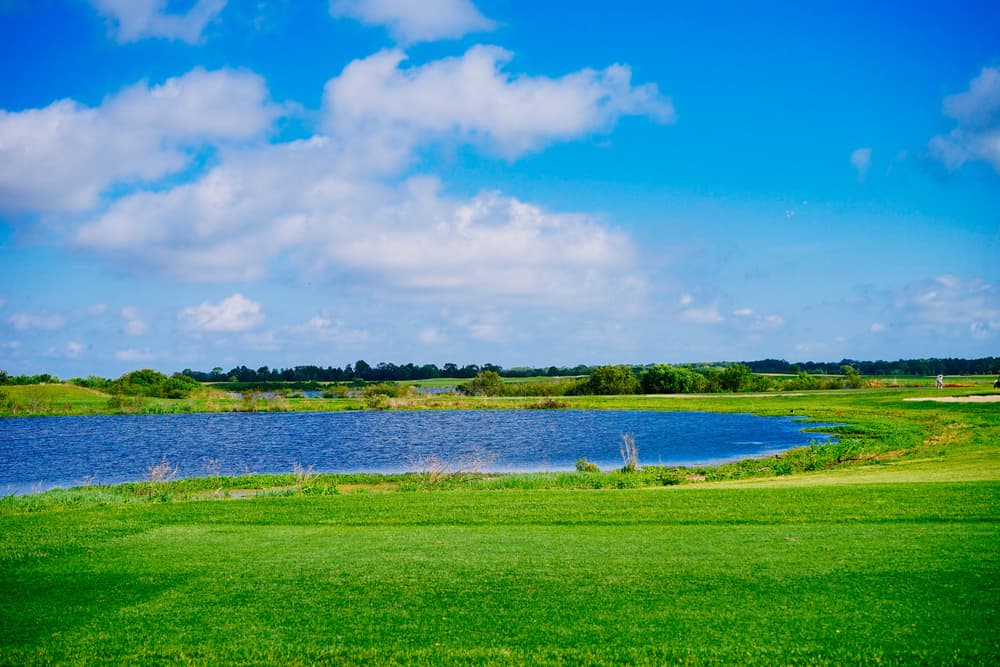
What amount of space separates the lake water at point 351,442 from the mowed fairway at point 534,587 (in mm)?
17358

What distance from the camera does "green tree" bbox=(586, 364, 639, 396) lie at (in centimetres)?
9819

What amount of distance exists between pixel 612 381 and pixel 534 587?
3608 inches

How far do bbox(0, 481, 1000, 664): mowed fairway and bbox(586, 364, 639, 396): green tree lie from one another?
8389cm

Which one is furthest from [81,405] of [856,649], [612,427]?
[856,649]

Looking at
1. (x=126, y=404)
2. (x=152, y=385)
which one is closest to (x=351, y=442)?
(x=126, y=404)

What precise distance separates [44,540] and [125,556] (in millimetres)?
2681

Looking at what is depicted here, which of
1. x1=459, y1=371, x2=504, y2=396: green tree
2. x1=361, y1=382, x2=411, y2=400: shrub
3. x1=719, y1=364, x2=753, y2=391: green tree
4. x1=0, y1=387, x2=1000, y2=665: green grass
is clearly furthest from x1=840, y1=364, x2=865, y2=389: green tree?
x1=0, y1=387, x2=1000, y2=665: green grass

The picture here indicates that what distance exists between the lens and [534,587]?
8875 millimetres

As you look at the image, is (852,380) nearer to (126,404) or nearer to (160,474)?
(160,474)

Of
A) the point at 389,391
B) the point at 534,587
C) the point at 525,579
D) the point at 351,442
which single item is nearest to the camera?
the point at 534,587

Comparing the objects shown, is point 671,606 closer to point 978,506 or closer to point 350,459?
point 978,506

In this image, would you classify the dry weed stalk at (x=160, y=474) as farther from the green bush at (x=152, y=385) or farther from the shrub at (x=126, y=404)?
the green bush at (x=152, y=385)

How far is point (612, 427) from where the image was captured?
1971 inches

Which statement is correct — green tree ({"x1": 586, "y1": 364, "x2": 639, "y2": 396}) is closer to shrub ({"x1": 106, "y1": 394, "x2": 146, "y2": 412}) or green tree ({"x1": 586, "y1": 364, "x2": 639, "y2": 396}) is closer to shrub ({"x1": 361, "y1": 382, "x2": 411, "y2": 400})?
shrub ({"x1": 361, "y1": 382, "x2": 411, "y2": 400})
